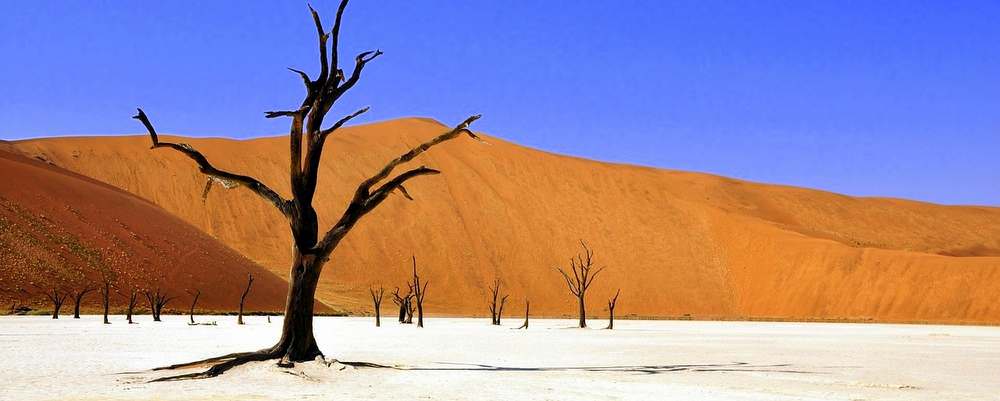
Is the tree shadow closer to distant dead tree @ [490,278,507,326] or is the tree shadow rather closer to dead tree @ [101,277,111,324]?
distant dead tree @ [490,278,507,326]

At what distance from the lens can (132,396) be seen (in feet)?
40.7

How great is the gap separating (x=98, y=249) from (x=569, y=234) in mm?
38903

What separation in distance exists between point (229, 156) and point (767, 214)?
50.3 meters

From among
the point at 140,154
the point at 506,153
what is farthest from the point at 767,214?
the point at 140,154

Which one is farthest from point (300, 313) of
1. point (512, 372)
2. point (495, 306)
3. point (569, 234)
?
point (569, 234)

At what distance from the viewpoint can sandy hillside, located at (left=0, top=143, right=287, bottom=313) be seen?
5412cm

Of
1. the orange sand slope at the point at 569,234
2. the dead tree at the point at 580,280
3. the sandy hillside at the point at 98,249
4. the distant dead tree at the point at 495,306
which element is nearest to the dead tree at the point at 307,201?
the dead tree at the point at 580,280

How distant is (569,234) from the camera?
85500mm

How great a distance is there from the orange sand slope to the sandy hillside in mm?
8416

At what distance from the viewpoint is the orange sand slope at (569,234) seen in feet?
237

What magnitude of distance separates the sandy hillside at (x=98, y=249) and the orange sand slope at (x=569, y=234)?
8.42 meters

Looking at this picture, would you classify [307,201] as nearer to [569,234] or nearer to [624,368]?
[624,368]

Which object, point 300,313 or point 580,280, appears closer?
point 300,313

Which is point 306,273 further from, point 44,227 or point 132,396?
point 44,227
